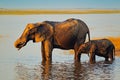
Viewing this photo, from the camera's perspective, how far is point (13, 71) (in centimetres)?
548

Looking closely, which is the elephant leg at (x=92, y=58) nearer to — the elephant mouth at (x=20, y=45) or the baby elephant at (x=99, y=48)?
the baby elephant at (x=99, y=48)

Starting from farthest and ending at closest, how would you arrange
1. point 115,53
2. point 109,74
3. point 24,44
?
1. point 115,53
2. point 24,44
3. point 109,74

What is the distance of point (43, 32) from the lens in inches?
234

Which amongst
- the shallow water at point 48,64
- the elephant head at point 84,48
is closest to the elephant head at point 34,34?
the shallow water at point 48,64

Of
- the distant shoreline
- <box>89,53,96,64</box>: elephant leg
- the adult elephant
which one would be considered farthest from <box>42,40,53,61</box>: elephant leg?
the distant shoreline

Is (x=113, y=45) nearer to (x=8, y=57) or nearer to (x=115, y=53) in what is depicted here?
(x=115, y=53)

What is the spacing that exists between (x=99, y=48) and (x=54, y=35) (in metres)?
0.48

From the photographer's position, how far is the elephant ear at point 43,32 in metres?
5.92

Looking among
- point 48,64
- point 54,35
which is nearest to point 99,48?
point 54,35

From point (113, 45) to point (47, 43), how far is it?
69cm

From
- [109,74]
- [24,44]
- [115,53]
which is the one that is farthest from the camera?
[115,53]

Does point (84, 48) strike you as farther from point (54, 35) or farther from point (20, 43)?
point (20, 43)

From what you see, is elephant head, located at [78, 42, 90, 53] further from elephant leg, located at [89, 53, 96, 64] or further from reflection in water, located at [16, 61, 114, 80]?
reflection in water, located at [16, 61, 114, 80]

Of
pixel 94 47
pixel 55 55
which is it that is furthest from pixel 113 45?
pixel 55 55
